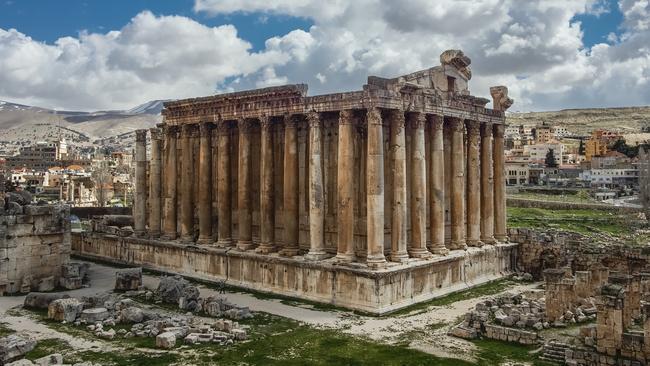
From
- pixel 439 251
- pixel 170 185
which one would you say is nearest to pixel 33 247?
pixel 170 185

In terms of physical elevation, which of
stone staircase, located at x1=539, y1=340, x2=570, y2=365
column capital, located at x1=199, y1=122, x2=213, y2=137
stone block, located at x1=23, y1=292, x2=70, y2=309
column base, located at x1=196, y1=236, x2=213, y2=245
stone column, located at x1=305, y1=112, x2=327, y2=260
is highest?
column capital, located at x1=199, y1=122, x2=213, y2=137

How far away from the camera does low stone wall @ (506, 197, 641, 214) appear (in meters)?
60.1

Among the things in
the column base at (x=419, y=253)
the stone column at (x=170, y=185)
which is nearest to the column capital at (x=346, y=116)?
the column base at (x=419, y=253)

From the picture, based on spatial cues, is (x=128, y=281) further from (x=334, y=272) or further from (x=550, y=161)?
(x=550, y=161)

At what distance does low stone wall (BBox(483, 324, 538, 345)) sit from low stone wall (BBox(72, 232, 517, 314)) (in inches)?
169

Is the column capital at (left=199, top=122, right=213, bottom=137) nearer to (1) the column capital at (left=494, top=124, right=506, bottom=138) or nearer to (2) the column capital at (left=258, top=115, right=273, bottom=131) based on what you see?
(2) the column capital at (left=258, top=115, right=273, bottom=131)

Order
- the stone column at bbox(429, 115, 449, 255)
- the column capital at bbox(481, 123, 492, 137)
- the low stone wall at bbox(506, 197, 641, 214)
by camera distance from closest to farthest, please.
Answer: the stone column at bbox(429, 115, 449, 255) → the column capital at bbox(481, 123, 492, 137) → the low stone wall at bbox(506, 197, 641, 214)

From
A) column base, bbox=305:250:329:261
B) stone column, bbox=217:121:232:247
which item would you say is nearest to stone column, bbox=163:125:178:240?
stone column, bbox=217:121:232:247

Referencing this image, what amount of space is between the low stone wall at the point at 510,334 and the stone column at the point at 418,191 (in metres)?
6.40

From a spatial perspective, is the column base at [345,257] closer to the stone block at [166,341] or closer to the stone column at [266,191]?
the stone column at [266,191]

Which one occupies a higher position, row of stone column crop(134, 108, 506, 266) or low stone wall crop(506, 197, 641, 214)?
row of stone column crop(134, 108, 506, 266)

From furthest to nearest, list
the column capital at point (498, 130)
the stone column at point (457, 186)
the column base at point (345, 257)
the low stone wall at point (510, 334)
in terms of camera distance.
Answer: the column capital at point (498, 130)
the stone column at point (457, 186)
the column base at point (345, 257)
the low stone wall at point (510, 334)

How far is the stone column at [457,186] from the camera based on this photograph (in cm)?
2781

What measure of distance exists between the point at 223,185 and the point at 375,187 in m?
10.4
